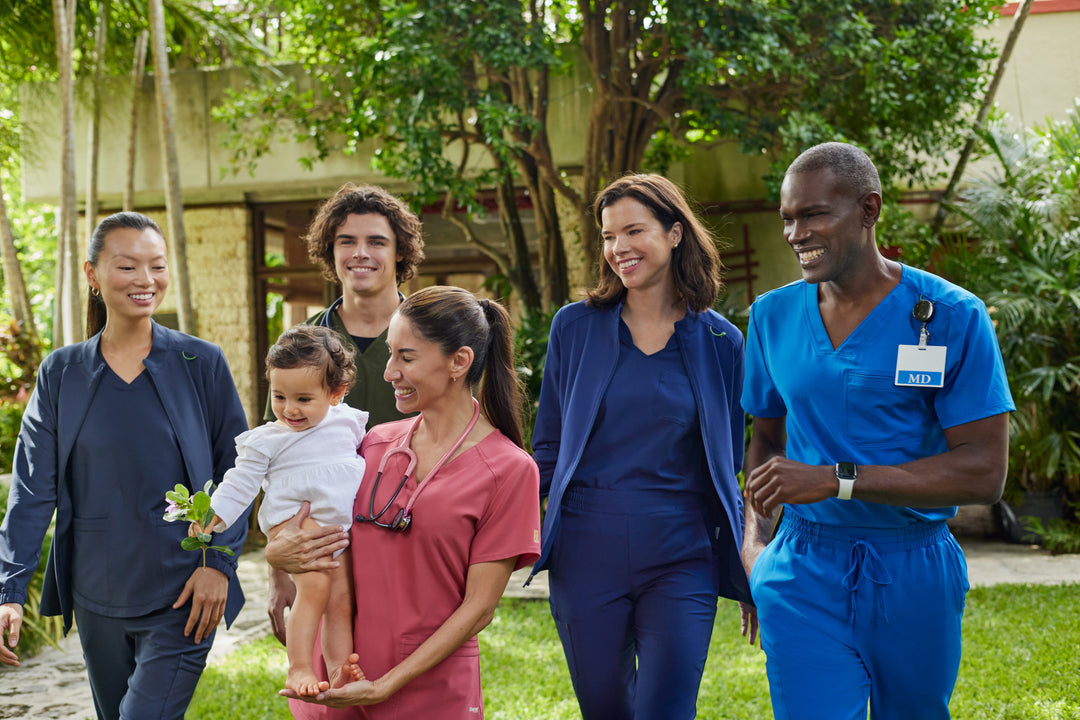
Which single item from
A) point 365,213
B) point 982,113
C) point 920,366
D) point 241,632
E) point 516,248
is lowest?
point 241,632

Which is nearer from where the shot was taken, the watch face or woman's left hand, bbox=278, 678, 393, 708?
woman's left hand, bbox=278, 678, 393, 708

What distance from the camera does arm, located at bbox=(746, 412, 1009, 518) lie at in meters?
2.39

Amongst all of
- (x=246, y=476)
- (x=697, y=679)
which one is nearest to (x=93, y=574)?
(x=246, y=476)

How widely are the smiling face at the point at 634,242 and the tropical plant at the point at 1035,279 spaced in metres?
6.46

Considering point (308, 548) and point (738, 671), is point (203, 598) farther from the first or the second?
point (738, 671)

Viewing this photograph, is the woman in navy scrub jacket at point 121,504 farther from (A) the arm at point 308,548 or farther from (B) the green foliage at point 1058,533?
(B) the green foliage at point 1058,533

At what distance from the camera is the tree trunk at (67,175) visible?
30.5ft

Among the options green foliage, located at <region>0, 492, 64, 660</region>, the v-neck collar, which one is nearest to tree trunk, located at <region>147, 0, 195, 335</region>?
green foliage, located at <region>0, 492, 64, 660</region>

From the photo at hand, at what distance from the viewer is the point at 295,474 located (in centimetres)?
257

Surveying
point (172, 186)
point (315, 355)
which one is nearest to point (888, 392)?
point (315, 355)

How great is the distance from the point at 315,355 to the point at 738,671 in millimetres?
4199

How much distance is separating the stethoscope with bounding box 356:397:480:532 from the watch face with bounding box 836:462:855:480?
875mm

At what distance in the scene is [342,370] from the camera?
8.89 feet

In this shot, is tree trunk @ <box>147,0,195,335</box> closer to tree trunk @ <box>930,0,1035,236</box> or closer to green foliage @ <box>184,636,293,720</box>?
green foliage @ <box>184,636,293,720</box>
